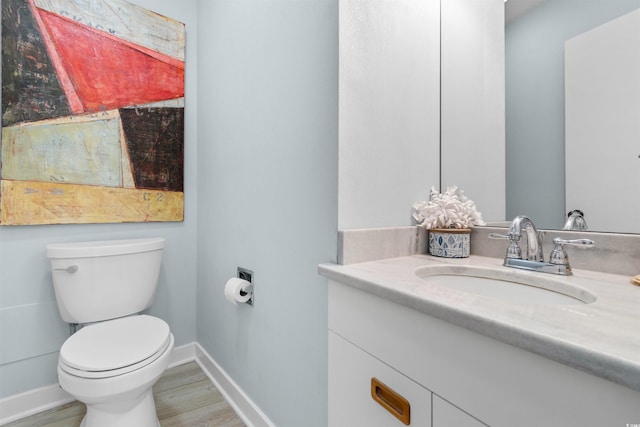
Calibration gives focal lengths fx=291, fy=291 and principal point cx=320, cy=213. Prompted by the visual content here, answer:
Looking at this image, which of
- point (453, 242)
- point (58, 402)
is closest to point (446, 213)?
point (453, 242)

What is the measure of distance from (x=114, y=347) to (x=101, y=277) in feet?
1.16

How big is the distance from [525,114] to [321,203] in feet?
2.40

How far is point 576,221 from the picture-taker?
0.81m

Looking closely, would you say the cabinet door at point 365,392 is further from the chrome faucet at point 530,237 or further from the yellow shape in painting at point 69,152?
the yellow shape in painting at point 69,152

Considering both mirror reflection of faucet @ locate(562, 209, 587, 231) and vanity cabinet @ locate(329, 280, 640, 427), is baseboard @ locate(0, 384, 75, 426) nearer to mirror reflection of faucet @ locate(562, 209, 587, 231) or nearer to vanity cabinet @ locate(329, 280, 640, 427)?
vanity cabinet @ locate(329, 280, 640, 427)

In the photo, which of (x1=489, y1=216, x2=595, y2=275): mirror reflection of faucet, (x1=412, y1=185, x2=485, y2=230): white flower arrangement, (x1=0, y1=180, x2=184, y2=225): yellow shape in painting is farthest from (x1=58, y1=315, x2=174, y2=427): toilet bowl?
(x1=489, y1=216, x2=595, y2=275): mirror reflection of faucet

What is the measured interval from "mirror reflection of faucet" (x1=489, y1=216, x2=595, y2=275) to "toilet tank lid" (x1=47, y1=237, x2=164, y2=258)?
146cm

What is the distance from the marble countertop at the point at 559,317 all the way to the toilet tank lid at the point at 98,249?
3.60ft

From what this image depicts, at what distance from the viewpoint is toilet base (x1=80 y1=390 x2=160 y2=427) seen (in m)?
1.04

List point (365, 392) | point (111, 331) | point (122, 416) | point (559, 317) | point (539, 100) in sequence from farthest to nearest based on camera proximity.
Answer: point (111, 331), point (122, 416), point (539, 100), point (365, 392), point (559, 317)

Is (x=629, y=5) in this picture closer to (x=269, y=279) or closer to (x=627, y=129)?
(x=627, y=129)

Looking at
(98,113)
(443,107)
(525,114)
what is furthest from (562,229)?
(98,113)

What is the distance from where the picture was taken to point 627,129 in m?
0.71

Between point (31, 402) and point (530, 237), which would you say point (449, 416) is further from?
point (31, 402)
